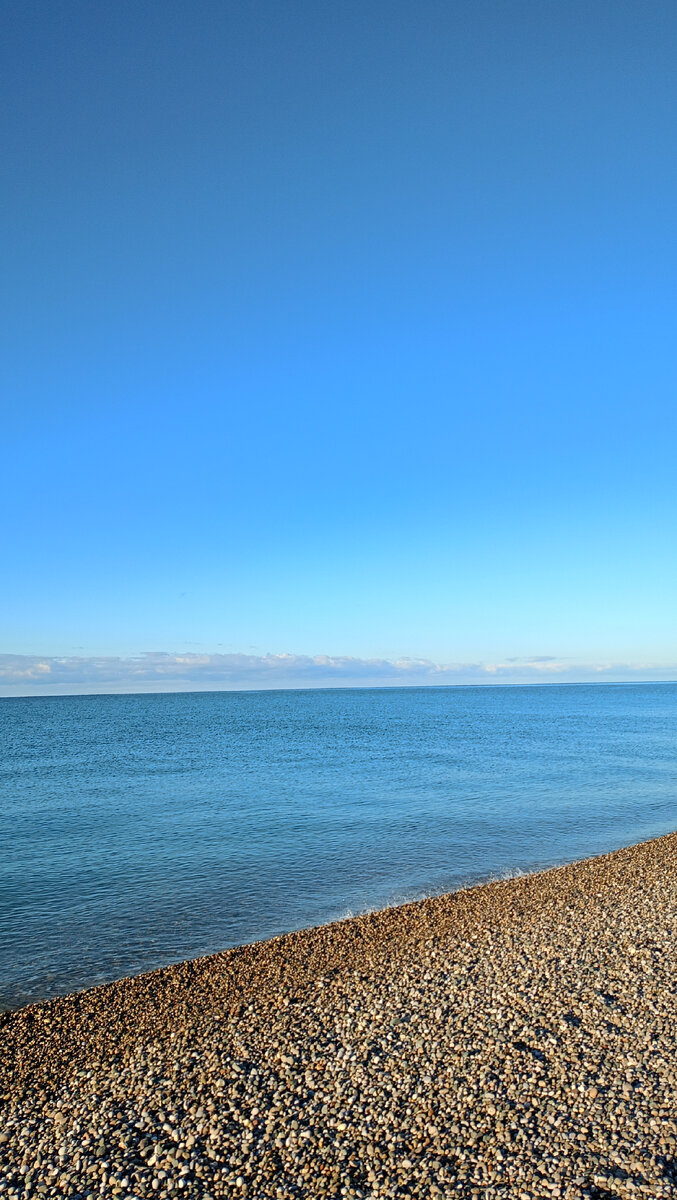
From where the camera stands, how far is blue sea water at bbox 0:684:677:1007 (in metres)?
13.7

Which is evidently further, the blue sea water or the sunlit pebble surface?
the blue sea water

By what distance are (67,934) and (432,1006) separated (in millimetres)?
8120

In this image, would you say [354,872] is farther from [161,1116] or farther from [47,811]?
[47,811]

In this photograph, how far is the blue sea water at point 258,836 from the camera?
13.7 m

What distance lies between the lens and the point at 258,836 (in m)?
21.6

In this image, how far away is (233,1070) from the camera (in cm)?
784

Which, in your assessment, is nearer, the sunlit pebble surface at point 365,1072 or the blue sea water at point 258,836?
the sunlit pebble surface at point 365,1072

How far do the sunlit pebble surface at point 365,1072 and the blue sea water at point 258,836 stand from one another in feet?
8.20

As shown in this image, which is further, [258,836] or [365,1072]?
[258,836]

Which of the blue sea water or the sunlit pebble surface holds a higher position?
the sunlit pebble surface

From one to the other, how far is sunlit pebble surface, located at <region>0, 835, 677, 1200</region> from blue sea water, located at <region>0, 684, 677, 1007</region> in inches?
98.3

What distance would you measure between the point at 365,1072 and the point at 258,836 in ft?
47.6

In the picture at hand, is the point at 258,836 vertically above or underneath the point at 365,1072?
underneath

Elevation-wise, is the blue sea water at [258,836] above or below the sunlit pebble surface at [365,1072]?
below
